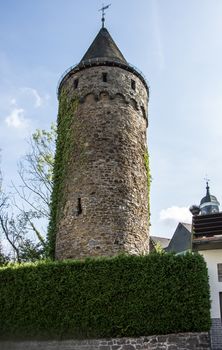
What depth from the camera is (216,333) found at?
13.5 m

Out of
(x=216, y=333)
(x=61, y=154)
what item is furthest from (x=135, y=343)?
(x=61, y=154)

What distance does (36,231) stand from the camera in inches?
904

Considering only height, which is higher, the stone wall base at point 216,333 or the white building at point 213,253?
the white building at point 213,253

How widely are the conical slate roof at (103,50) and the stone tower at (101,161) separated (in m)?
0.05

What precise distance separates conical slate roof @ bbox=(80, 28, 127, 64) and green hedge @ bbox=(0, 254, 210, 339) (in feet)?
33.5

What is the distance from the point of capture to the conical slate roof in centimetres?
1992

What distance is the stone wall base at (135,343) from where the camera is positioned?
11.9 metres

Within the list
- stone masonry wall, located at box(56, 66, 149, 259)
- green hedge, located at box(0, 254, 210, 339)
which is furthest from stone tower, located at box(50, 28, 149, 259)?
green hedge, located at box(0, 254, 210, 339)

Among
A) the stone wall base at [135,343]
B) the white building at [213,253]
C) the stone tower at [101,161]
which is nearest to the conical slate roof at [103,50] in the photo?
the stone tower at [101,161]

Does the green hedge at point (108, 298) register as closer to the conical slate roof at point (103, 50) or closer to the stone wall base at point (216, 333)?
the stone wall base at point (216, 333)

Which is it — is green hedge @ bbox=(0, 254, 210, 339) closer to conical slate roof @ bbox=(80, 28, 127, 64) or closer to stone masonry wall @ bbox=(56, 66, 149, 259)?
stone masonry wall @ bbox=(56, 66, 149, 259)

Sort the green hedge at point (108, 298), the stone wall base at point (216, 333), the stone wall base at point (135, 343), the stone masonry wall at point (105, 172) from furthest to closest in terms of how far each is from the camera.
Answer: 1. the stone masonry wall at point (105, 172)
2. the stone wall base at point (216, 333)
3. the green hedge at point (108, 298)
4. the stone wall base at point (135, 343)

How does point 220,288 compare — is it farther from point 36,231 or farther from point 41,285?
point 36,231

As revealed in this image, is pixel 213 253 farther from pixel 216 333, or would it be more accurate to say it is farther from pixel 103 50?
pixel 103 50
